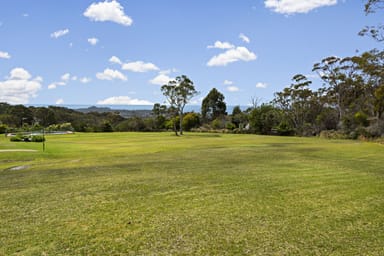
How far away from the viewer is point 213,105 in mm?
56281

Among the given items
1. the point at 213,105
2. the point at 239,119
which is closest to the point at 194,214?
the point at 239,119

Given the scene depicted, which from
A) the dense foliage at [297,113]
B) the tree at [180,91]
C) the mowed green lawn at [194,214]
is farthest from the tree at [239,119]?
the mowed green lawn at [194,214]

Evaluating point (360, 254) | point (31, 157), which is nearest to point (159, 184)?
point (360, 254)

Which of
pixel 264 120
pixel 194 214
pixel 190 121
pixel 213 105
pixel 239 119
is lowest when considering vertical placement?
pixel 194 214

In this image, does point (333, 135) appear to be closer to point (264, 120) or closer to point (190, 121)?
point (264, 120)

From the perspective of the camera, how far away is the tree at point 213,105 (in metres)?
56.2

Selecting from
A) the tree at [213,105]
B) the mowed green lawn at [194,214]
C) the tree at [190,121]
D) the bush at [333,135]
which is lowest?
the mowed green lawn at [194,214]

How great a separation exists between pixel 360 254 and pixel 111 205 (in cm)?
392

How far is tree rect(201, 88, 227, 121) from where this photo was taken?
5616cm

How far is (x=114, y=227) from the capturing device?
443 cm

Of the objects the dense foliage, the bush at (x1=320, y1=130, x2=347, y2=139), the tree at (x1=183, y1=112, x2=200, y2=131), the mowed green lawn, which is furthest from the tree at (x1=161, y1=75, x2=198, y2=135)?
the mowed green lawn

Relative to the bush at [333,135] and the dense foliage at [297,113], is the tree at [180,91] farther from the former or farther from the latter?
the bush at [333,135]

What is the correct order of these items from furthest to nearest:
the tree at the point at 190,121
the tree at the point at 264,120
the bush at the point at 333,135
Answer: the tree at the point at 190,121, the tree at the point at 264,120, the bush at the point at 333,135

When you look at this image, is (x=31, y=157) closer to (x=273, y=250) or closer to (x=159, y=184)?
(x=159, y=184)
